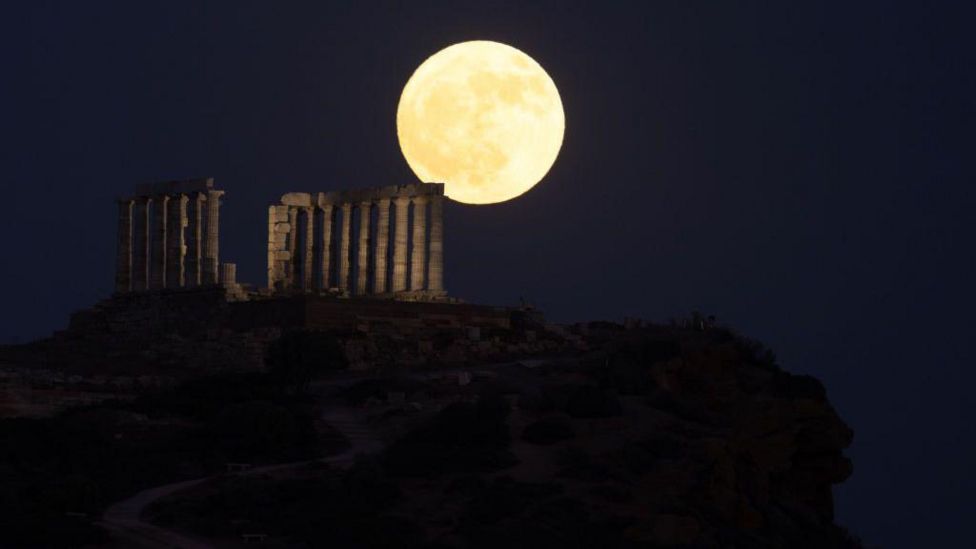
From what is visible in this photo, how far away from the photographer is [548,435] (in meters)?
64.2

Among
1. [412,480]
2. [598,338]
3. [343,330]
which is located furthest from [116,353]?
[412,480]

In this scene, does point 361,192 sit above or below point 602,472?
above

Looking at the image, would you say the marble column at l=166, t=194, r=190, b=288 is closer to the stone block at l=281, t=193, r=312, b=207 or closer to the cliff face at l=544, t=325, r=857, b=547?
the stone block at l=281, t=193, r=312, b=207

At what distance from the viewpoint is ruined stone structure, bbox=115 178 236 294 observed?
92.9 meters

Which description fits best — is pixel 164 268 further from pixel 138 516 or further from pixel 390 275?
pixel 138 516

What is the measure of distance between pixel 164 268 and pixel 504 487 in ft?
128

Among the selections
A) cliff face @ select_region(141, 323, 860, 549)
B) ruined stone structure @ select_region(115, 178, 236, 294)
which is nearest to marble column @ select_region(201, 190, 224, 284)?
ruined stone structure @ select_region(115, 178, 236, 294)

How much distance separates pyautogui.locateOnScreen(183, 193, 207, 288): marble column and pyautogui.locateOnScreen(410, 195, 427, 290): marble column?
26.7 ft

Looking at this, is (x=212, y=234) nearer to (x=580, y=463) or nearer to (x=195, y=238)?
(x=195, y=238)

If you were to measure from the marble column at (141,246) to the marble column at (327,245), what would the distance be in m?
6.91

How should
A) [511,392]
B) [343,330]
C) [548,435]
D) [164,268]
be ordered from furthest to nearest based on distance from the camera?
[164,268] < [343,330] < [511,392] < [548,435]

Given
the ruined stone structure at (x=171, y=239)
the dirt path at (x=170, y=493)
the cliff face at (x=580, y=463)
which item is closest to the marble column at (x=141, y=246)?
the ruined stone structure at (x=171, y=239)

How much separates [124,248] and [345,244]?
28.8 feet

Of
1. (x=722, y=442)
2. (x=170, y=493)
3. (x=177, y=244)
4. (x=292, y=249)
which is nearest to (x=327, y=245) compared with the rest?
(x=292, y=249)
